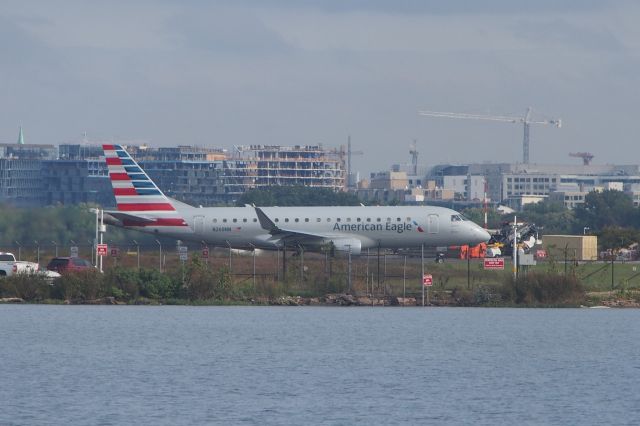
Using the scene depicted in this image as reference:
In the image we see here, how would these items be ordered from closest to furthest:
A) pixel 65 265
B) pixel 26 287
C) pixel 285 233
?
pixel 26 287 → pixel 65 265 → pixel 285 233

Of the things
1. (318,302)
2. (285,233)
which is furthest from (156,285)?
(285,233)

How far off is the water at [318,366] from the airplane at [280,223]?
2143 cm

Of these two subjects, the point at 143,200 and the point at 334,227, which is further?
the point at 143,200

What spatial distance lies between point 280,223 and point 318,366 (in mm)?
44845

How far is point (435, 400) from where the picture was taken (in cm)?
4231

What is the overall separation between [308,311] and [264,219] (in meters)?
20.5

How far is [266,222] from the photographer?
303 ft

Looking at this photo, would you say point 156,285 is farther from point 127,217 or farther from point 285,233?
point 127,217

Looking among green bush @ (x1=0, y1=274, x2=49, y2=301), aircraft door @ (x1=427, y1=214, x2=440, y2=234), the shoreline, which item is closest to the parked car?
green bush @ (x1=0, y1=274, x2=49, y2=301)

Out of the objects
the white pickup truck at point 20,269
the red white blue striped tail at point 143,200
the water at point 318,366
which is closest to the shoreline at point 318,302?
the water at point 318,366

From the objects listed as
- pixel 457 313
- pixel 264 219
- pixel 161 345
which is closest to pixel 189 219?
pixel 264 219

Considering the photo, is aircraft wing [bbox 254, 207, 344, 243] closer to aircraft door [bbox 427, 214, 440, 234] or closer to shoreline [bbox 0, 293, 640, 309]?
aircraft door [bbox 427, 214, 440, 234]

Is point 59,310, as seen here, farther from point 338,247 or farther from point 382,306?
point 338,247

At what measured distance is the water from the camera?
131ft
